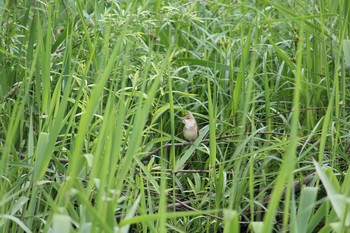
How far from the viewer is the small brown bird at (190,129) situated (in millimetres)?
2949

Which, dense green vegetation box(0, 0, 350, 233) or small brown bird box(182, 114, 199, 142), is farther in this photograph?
small brown bird box(182, 114, 199, 142)

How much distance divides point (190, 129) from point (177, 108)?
0.36 ft

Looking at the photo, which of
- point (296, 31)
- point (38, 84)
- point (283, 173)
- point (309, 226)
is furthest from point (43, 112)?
point (296, 31)

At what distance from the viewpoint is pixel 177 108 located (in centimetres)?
301

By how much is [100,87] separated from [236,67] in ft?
5.09

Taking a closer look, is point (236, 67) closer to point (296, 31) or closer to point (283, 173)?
point (296, 31)

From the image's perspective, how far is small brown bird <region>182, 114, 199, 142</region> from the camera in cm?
295

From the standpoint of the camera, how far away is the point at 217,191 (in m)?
2.66

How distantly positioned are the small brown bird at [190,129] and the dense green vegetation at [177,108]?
0.14 feet

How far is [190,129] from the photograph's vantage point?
9.66 feet

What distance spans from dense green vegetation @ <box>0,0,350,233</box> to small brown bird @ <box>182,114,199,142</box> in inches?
1.7

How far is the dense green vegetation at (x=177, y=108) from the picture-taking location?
7.77ft

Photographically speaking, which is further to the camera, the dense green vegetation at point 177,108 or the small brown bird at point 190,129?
the small brown bird at point 190,129

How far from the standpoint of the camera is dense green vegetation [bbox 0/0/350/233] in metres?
2.37
